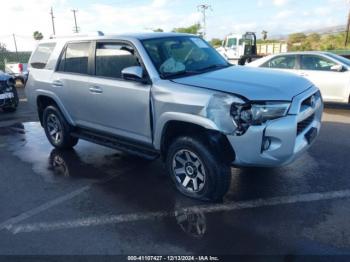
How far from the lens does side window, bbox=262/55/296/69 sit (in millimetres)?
9335

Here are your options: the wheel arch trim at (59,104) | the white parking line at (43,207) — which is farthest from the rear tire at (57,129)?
the white parking line at (43,207)

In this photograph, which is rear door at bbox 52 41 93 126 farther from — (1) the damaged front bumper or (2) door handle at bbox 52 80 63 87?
(1) the damaged front bumper

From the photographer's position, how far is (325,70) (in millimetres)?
8797

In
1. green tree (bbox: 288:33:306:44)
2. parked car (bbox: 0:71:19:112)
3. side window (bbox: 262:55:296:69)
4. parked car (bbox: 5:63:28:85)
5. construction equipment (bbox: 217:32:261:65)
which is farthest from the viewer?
green tree (bbox: 288:33:306:44)

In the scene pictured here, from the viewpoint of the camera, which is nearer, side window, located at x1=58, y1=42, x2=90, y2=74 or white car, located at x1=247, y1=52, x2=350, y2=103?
side window, located at x1=58, y1=42, x2=90, y2=74

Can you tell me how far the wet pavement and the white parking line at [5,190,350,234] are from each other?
0.01 meters

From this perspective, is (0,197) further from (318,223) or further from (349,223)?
(349,223)

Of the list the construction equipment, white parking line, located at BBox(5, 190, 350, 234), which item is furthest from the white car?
the construction equipment

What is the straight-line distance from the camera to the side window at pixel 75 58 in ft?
17.2

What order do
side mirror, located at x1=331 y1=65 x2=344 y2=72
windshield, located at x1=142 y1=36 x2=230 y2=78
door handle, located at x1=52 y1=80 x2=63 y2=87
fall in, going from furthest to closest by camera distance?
side mirror, located at x1=331 y1=65 x2=344 y2=72
door handle, located at x1=52 y1=80 x2=63 y2=87
windshield, located at x1=142 y1=36 x2=230 y2=78

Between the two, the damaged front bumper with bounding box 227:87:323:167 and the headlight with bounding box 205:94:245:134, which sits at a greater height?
the headlight with bounding box 205:94:245:134

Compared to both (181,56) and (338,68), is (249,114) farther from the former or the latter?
(338,68)

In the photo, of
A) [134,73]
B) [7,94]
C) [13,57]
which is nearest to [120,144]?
[134,73]

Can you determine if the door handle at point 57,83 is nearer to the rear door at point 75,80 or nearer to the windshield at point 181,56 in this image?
the rear door at point 75,80
